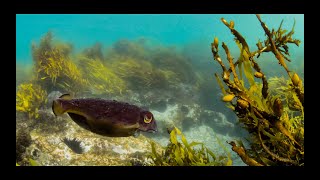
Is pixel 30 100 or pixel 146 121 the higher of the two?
pixel 30 100

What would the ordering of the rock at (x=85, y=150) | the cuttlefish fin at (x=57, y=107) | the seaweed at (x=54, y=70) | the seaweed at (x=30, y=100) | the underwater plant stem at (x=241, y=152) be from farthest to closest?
the seaweed at (x=54, y=70)
the seaweed at (x=30, y=100)
the rock at (x=85, y=150)
the cuttlefish fin at (x=57, y=107)
the underwater plant stem at (x=241, y=152)

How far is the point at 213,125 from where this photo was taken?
1124 cm

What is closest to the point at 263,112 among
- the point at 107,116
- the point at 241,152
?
the point at 241,152

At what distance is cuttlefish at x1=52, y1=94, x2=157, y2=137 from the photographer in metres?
1.90

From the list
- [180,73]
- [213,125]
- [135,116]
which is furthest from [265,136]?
[180,73]

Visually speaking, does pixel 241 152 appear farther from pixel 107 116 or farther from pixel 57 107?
pixel 57 107

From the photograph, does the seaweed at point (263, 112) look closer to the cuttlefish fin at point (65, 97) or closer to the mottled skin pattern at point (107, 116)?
the mottled skin pattern at point (107, 116)

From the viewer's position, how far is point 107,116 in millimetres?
1915

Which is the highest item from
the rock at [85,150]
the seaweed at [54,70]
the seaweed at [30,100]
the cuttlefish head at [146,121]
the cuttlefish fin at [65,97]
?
the seaweed at [54,70]

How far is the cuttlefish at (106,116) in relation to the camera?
1902 millimetres

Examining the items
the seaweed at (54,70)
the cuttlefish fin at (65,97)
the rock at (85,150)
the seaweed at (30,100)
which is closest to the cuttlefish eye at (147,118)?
the cuttlefish fin at (65,97)

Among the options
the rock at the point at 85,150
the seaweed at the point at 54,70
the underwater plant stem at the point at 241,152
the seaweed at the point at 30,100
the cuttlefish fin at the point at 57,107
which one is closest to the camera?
the underwater plant stem at the point at 241,152
